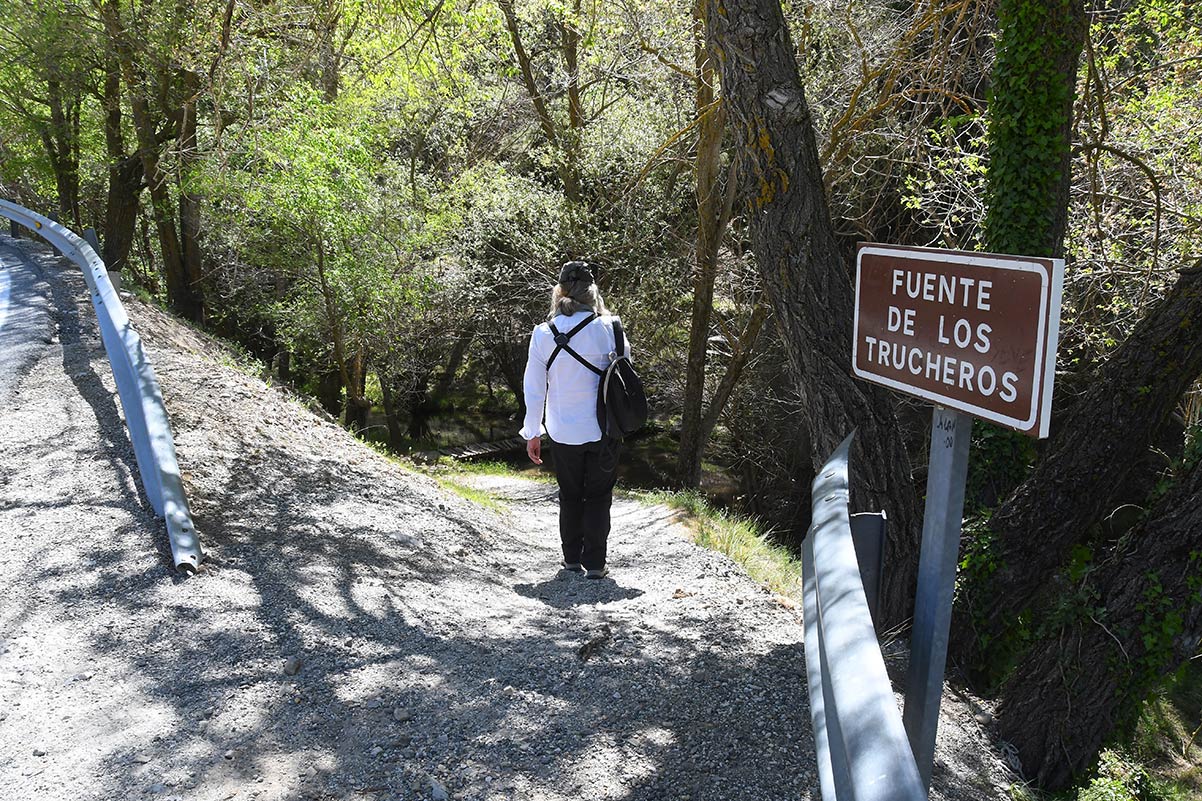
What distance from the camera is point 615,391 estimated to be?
588 centimetres

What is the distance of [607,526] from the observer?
6.20 metres

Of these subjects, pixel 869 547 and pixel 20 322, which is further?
pixel 20 322

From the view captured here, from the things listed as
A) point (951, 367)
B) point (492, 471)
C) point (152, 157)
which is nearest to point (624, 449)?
point (492, 471)

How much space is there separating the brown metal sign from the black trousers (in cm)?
382

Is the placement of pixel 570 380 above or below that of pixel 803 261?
below

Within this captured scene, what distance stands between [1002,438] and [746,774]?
3.16 m

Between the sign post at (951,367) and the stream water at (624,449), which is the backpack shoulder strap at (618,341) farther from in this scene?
the stream water at (624,449)

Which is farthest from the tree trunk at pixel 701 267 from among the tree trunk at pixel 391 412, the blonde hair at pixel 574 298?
the tree trunk at pixel 391 412

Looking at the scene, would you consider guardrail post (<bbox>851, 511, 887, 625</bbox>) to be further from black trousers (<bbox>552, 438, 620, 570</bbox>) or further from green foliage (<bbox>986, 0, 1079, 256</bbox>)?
black trousers (<bbox>552, 438, 620, 570</bbox>)

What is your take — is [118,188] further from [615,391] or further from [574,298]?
[615,391]

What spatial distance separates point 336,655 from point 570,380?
2.55 metres

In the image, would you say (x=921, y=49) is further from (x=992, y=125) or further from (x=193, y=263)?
(x=193, y=263)

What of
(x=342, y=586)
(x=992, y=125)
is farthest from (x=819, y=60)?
(x=342, y=586)

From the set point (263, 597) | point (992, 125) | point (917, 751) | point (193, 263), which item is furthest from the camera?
point (193, 263)
